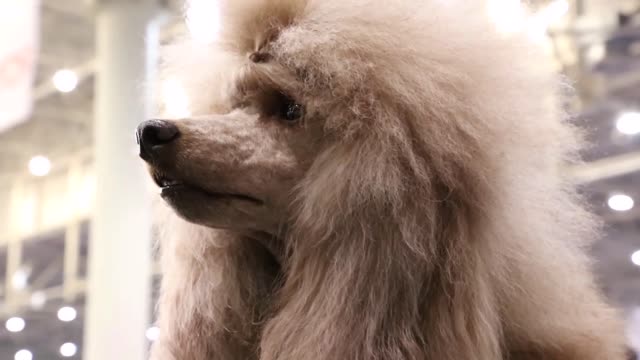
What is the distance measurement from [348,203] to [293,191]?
0.19 ft

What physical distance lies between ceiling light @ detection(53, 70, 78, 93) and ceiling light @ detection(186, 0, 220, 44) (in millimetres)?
1570

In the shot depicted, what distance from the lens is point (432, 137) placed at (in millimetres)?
722

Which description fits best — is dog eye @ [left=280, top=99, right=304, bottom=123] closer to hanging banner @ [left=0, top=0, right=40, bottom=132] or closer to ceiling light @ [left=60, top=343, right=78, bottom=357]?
hanging banner @ [left=0, top=0, right=40, bottom=132]

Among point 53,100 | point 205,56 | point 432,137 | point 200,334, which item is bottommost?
point 200,334

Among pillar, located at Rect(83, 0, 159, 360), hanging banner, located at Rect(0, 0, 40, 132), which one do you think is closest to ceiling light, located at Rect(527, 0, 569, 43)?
pillar, located at Rect(83, 0, 159, 360)

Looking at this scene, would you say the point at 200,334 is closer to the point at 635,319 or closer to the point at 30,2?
the point at 635,319

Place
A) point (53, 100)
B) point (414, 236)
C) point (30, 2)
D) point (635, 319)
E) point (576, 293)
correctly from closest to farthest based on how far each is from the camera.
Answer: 1. point (414, 236)
2. point (576, 293)
3. point (635, 319)
4. point (30, 2)
5. point (53, 100)

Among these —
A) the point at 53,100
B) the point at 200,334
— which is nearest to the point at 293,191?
the point at 200,334

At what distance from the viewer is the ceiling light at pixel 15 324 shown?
225 cm

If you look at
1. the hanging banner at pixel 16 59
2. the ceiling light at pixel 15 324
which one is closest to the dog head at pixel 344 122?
the hanging banner at pixel 16 59

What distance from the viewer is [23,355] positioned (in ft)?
6.68

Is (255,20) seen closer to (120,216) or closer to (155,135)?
(155,135)

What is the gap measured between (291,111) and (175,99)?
182mm

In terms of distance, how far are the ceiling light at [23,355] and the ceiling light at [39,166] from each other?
1.42 feet
